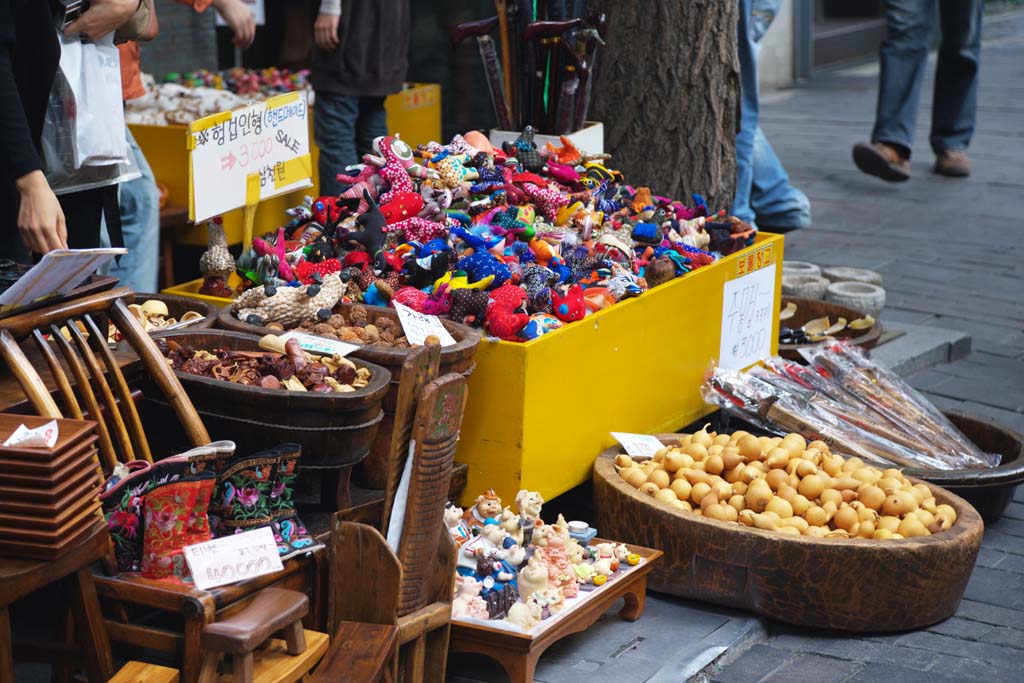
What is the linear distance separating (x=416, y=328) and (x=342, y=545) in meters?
0.77

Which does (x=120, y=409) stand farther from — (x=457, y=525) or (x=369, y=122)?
(x=369, y=122)

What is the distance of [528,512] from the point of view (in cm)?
286

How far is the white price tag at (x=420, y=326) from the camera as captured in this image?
2924mm

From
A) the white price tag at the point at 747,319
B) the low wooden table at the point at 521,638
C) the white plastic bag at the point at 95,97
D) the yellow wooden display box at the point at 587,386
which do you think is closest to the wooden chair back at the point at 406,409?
the low wooden table at the point at 521,638

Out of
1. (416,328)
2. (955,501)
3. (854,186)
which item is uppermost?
(416,328)

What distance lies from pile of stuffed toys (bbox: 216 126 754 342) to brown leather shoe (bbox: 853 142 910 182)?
3783mm

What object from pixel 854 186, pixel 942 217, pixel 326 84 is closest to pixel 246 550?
pixel 326 84

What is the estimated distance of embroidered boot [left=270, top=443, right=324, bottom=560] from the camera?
→ 7.63 ft

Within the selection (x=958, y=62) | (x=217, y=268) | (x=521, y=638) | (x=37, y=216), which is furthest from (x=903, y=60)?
(x=37, y=216)

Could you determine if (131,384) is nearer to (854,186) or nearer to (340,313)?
(340,313)

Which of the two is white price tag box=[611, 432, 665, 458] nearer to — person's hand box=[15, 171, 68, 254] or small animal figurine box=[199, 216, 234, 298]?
small animal figurine box=[199, 216, 234, 298]

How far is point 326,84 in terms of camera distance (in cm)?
515

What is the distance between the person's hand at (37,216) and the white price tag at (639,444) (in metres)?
1.36

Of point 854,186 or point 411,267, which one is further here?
point 854,186
